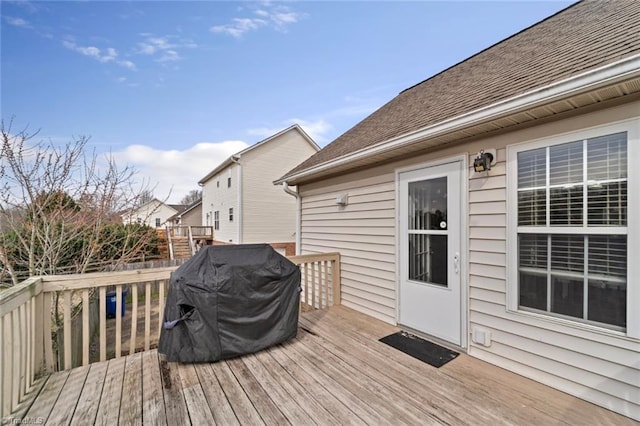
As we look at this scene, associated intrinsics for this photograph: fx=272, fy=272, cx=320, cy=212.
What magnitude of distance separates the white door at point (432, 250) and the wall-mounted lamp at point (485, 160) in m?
0.23

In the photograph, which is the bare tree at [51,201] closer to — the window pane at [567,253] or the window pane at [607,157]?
the window pane at [567,253]

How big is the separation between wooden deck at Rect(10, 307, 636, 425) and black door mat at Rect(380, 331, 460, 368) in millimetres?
99

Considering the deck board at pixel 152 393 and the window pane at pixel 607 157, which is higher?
the window pane at pixel 607 157

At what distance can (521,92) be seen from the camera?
7.20 ft

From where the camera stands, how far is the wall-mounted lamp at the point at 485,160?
2557 mm

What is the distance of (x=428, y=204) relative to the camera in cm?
316

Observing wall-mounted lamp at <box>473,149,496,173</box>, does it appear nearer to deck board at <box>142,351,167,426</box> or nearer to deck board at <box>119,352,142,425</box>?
deck board at <box>142,351,167,426</box>

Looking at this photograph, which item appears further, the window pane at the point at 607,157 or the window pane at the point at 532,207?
the window pane at the point at 532,207

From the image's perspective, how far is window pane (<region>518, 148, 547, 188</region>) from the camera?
226 centimetres

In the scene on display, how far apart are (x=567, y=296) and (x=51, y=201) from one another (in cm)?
573

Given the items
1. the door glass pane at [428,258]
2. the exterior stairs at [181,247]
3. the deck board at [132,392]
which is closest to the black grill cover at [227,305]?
the deck board at [132,392]

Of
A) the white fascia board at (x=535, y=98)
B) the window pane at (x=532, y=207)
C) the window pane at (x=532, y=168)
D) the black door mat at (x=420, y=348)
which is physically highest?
the white fascia board at (x=535, y=98)

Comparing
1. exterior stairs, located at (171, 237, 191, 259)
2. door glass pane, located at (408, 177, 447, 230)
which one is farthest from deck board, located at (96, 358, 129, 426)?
exterior stairs, located at (171, 237, 191, 259)

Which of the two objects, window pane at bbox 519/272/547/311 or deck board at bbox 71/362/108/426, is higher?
window pane at bbox 519/272/547/311
